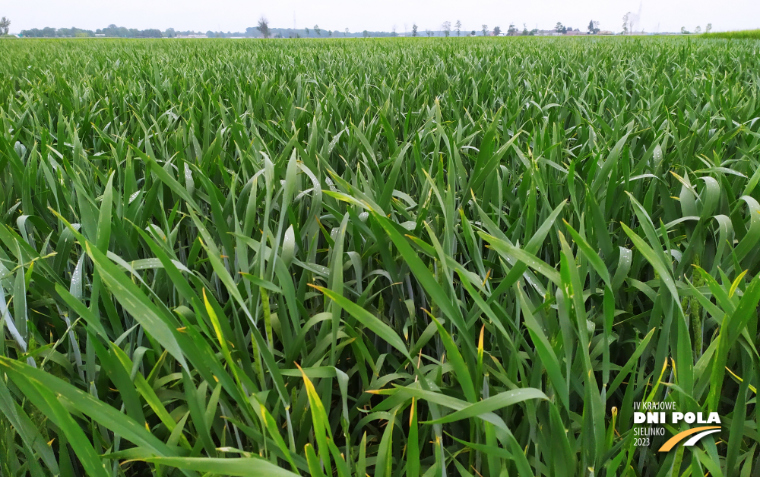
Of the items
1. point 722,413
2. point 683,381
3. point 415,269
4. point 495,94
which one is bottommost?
point 722,413

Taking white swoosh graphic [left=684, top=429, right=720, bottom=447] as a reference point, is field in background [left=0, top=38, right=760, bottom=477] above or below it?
above

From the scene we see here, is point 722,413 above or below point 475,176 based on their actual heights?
below

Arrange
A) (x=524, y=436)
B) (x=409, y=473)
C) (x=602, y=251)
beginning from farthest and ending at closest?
(x=602, y=251) → (x=524, y=436) → (x=409, y=473)

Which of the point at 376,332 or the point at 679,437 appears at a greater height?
the point at 376,332

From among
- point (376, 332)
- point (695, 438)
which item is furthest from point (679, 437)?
point (376, 332)

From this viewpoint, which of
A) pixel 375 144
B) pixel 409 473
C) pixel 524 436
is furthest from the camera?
pixel 375 144

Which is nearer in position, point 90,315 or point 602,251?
point 90,315

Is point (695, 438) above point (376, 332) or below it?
below

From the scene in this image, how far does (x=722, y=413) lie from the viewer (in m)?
0.65

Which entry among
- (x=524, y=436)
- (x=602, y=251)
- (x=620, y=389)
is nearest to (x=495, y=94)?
(x=602, y=251)

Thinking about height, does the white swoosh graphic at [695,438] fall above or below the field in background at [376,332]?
below

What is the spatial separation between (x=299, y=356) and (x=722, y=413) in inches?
23.6

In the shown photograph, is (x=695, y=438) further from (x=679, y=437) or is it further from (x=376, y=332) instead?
(x=376, y=332)

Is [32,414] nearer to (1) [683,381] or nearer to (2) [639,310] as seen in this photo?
(1) [683,381]
